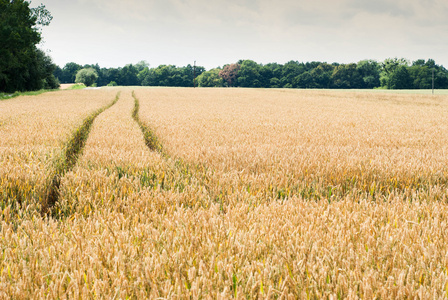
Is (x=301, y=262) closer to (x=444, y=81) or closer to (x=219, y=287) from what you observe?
(x=219, y=287)

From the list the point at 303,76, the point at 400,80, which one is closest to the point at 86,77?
the point at 303,76

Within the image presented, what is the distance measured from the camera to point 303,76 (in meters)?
110

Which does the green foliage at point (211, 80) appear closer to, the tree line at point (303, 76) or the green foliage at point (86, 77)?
the tree line at point (303, 76)

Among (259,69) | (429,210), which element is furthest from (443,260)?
(259,69)

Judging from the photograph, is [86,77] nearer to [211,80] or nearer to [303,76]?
[211,80]

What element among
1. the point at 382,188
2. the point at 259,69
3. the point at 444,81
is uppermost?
the point at 259,69

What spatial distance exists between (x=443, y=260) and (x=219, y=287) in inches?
47.3

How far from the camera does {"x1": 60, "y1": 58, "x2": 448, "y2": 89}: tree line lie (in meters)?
90.0

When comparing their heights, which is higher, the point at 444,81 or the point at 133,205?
the point at 444,81

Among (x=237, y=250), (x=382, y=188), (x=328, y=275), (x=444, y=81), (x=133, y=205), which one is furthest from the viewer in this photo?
(x=444, y=81)

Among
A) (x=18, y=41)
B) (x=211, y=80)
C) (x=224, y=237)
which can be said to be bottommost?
(x=224, y=237)

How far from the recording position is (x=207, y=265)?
1661 mm

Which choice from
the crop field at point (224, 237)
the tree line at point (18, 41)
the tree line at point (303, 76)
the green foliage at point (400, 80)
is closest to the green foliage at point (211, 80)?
Answer: the tree line at point (303, 76)

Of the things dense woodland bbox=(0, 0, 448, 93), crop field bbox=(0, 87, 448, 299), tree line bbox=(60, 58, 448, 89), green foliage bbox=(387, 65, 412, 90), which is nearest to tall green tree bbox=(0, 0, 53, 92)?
dense woodland bbox=(0, 0, 448, 93)
